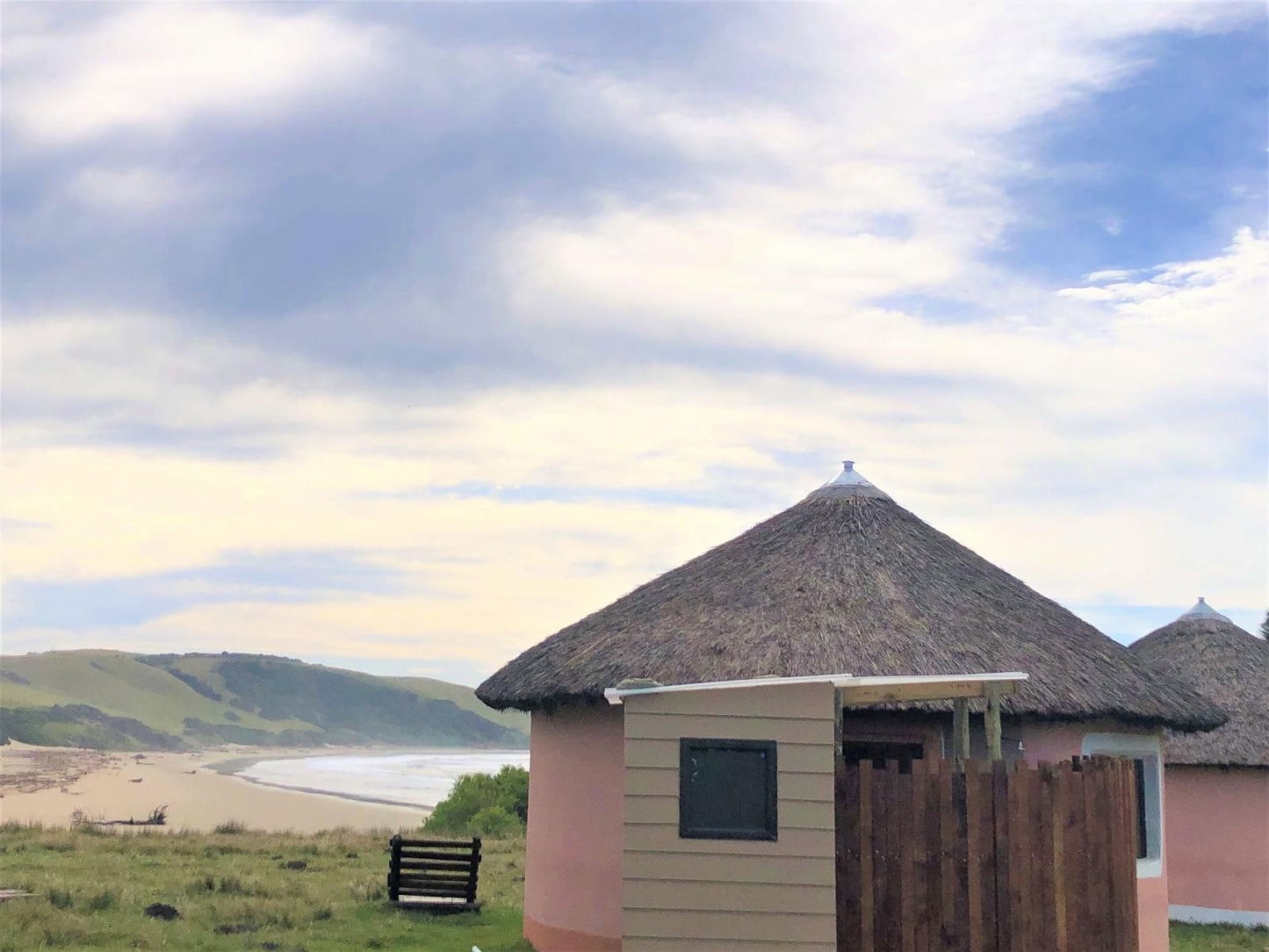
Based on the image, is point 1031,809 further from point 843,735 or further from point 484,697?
point 484,697

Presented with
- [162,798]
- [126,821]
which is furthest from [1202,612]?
[162,798]

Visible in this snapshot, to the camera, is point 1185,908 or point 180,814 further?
point 180,814

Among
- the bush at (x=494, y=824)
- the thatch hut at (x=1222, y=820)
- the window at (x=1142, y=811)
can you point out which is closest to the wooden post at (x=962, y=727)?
the window at (x=1142, y=811)

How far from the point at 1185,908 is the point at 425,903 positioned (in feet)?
37.6

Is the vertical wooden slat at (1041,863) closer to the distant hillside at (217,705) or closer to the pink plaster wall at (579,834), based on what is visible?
the pink plaster wall at (579,834)

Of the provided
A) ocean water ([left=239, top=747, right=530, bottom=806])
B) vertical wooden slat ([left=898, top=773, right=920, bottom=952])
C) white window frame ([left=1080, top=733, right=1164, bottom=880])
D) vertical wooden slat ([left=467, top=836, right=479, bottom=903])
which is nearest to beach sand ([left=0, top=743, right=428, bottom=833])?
ocean water ([left=239, top=747, right=530, bottom=806])

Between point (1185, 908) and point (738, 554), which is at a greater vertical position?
point (738, 554)

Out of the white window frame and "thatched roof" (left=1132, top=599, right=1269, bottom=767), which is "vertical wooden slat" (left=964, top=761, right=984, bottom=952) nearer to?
the white window frame

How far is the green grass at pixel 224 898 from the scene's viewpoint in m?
14.1

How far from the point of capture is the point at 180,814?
47.2m

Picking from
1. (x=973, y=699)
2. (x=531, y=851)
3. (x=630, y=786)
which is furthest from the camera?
(x=531, y=851)

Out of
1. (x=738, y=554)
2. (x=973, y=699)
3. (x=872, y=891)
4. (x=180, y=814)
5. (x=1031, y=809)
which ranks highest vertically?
(x=738, y=554)

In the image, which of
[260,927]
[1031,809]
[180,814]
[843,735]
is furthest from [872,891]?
[180,814]

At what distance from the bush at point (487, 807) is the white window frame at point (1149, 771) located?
20.7m
